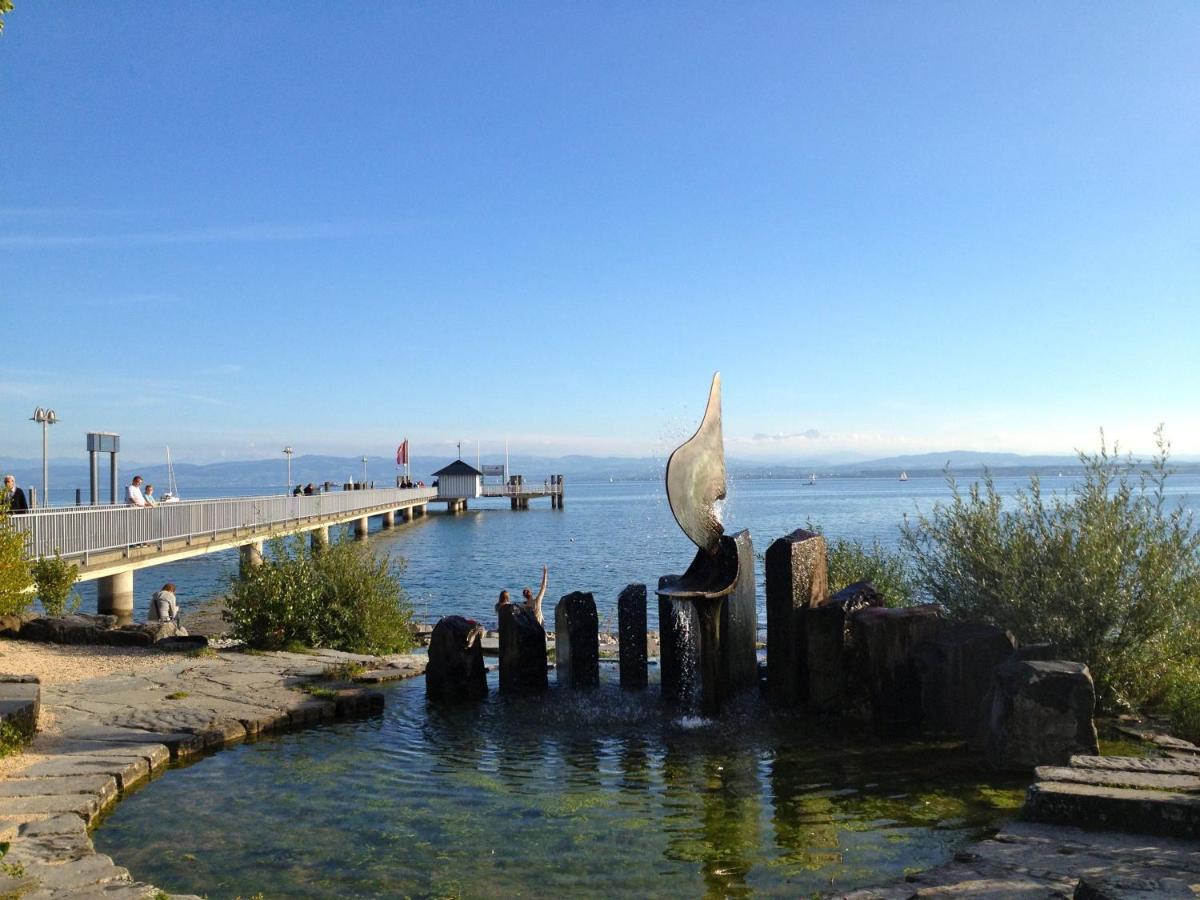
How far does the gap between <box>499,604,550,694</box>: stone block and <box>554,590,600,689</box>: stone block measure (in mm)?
319

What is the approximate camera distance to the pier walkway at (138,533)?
68.6 ft

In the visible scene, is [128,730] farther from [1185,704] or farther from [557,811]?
[1185,704]

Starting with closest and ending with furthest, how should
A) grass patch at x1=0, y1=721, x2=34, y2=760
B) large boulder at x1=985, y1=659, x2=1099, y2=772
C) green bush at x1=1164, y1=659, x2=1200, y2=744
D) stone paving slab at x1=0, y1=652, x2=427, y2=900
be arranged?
stone paving slab at x1=0, y1=652, x2=427, y2=900 → large boulder at x1=985, y1=659, x2=1099, y2=772 → grass patch at x1=0, y1=721, x2=34, y2=760 → green bush at x1=1164, y1=659, x2=1200, y2=744

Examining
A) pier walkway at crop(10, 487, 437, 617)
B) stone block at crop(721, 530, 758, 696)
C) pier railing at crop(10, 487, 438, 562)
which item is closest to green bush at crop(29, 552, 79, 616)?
pier railing at crop(10, 487, 438, 562)

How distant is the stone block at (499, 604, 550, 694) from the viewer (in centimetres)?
1197

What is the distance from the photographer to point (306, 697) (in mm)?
11070

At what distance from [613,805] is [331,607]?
8.73 metres

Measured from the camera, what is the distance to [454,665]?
460 inches

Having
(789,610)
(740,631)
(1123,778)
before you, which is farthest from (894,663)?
(1123,778)

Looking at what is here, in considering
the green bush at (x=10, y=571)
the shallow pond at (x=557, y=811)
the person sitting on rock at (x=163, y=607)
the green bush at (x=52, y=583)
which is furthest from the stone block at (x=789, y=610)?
the green bush at (x=52, y=583)

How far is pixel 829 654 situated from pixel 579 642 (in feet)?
10.4

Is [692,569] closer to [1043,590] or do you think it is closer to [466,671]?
[466,671]

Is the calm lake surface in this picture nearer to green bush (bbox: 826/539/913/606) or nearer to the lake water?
the lake water

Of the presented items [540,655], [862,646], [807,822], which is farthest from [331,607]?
[807,822]
